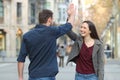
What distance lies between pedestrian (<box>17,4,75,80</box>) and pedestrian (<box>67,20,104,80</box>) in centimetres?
57

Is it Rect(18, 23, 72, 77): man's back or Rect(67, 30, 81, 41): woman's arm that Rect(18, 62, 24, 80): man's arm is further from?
Rect(67, 30, 81, 41): woman's arm

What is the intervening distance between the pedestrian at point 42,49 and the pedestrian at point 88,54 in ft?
1.88

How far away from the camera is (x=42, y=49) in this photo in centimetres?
746

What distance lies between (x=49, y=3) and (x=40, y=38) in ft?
224

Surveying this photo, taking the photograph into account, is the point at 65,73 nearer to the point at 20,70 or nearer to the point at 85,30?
the point at 85,30

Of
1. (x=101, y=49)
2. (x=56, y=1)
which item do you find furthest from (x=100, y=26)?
(x=101, y=49)

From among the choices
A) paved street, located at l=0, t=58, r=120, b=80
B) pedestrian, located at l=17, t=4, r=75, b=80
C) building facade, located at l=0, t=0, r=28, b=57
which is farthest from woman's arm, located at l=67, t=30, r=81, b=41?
building facade, located at l=0, t=0, r=28, b=57

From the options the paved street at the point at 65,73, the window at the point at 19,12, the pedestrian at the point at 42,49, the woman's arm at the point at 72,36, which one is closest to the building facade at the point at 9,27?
the window at the point at 19,12

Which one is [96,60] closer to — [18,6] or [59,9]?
[18,6]

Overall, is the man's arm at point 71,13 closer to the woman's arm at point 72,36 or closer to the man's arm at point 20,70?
the woman's arm at point 72,36

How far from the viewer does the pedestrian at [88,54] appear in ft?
26.0

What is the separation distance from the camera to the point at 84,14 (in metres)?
79.0

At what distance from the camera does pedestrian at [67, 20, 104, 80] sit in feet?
26.0

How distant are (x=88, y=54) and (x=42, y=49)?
0.85 meters
